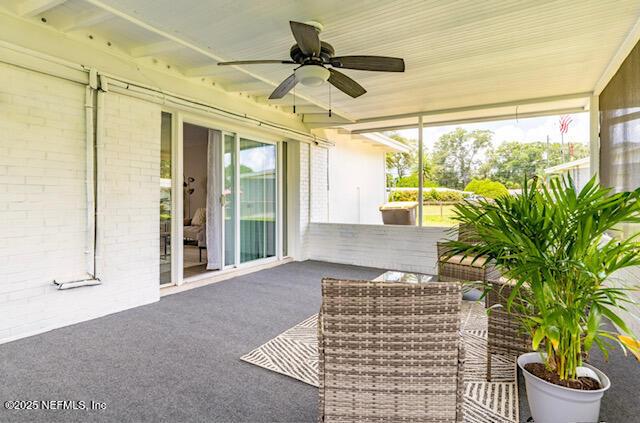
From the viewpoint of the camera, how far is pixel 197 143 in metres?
8.24

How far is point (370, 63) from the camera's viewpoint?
9.20ft

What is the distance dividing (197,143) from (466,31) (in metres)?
6.85

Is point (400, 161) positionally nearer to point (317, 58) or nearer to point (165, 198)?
point (165, 198)

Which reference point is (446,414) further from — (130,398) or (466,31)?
(466,31)

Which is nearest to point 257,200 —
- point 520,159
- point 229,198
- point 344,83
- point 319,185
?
point 229,198

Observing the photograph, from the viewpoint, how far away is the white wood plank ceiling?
262cm

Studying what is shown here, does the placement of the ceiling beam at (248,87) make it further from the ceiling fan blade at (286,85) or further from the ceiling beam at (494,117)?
the ceiling beam at (494,117)

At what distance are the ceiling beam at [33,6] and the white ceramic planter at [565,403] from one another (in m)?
4.12

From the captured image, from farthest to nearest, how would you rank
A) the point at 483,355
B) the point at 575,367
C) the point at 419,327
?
the point at 483,355 → the point at 575,367 → the point at 419,327

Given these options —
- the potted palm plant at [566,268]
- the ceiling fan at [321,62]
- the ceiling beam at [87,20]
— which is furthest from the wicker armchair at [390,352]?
the ceiling beam at [87,20]

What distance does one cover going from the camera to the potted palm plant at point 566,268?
1463mm

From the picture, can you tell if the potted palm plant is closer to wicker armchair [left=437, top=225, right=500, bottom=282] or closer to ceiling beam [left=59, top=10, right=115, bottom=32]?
wicker armchair [left=437, top=225, right=500, bottom=282]

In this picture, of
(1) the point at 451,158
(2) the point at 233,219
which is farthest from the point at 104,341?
(1) the point at 451,158

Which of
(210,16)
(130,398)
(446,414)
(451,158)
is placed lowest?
(130,398)
